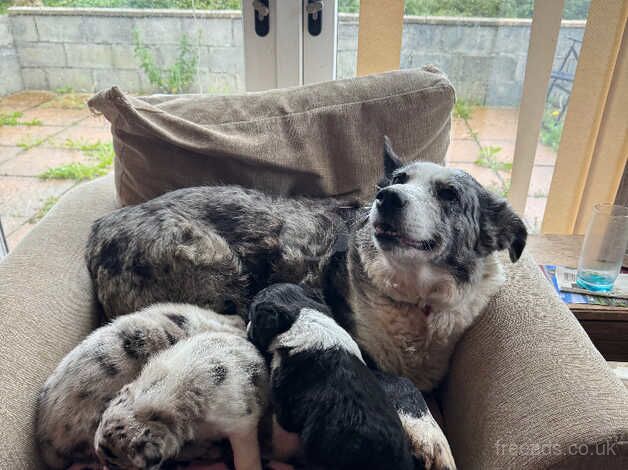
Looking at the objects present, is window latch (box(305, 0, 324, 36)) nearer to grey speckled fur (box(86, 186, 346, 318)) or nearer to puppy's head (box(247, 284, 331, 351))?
grey speckled fur (box(86, 186, 346, 318))

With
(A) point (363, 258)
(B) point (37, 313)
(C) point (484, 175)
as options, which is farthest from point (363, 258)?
(C) point (484, 175)

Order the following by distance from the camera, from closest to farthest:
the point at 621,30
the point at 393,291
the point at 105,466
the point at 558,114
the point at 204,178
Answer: the point at 105,466 → the point at 393,291 → the point at 204,178 → the point at 621,30 → the point at 558,114

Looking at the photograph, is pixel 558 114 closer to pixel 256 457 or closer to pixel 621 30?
pixel 621 30

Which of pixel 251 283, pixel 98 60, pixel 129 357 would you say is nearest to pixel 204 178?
pixel 251 283

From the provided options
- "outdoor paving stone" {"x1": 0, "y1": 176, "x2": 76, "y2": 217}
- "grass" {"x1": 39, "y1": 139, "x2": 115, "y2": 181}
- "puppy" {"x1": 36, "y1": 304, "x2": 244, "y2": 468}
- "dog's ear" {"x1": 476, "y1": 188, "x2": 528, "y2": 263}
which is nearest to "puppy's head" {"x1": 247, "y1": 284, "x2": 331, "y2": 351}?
"puppy" {"x1": 36, "y1": 304, "x2": 244, "y2": 468}

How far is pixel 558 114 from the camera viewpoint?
88.6 inches

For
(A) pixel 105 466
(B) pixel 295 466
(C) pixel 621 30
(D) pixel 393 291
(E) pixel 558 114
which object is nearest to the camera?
(A) pixel 105 466

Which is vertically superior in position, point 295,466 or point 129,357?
point 129,357

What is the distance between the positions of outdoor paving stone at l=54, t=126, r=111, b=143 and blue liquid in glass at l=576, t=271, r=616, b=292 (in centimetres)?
208

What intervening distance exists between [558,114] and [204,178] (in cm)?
155

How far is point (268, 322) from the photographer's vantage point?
1080 mm

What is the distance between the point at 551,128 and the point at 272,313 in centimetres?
173

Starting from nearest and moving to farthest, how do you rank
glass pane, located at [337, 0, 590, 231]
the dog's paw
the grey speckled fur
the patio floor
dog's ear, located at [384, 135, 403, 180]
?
the dog's paw < the grey speckled fur < dog's ear, located at [384, 135, 403, 180] < glass pane, located at [337, 0, 590, 231] < the patio floor

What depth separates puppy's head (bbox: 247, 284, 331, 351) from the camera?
1.08 metres
